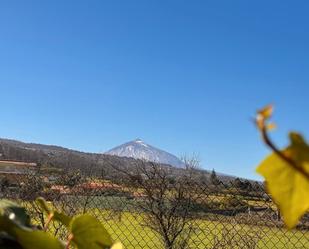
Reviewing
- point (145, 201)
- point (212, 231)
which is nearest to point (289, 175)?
point (145, 201)

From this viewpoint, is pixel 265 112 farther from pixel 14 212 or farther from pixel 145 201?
pixel 145 201

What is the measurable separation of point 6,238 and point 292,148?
0.20 meters

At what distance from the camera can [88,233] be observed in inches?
14.6

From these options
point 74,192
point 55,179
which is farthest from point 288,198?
point 55,179

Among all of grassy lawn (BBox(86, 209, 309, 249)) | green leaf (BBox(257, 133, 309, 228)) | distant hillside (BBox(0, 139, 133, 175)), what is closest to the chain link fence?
grassy lawn (BBox(86, 209, 309, 249))

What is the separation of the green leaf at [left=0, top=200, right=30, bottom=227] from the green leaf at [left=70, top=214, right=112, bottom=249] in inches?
1.3

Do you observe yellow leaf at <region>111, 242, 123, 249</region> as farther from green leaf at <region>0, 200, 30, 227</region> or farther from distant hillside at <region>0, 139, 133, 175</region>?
distant hillside at <region>0, 139, 133, 175</region>

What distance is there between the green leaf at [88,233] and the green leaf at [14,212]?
3 cm

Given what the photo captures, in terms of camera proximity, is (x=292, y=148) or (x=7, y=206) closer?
(x=292, y=148)

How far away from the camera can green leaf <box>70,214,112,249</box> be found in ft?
1.19

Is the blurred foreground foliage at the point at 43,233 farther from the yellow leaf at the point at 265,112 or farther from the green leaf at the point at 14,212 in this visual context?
the yellow leaf at the point at 265,112

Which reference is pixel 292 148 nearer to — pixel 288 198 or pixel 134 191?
pixel 288 198

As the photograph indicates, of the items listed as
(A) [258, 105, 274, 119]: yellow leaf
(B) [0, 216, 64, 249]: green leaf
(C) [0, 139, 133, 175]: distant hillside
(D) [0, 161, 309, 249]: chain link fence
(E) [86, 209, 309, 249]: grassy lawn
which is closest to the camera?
(A) [258, 105, 274, 119]: yellow leaf

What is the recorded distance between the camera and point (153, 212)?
750 cm
